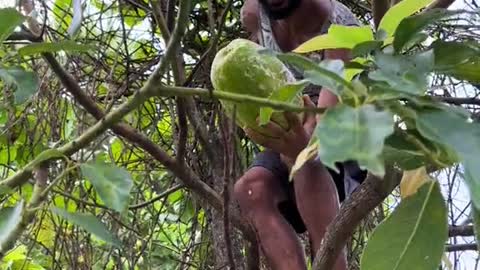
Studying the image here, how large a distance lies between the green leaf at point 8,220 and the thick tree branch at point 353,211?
0.40m

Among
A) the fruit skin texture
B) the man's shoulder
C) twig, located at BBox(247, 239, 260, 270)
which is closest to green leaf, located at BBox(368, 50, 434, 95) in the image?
the fruit skin texture

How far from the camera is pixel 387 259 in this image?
0.70 m

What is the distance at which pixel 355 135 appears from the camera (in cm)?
49

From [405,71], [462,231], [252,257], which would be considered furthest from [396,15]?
[462,231]

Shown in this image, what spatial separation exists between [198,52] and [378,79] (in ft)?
4.08

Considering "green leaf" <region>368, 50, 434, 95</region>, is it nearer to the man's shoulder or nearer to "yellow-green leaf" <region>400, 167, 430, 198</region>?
"yellow-green leaf" <region>400, 167, 430, 198</region>

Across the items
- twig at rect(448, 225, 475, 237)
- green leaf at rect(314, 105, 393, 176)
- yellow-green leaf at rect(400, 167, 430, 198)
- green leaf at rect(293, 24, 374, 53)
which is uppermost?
twig at rect(448, 225, 475, 237)

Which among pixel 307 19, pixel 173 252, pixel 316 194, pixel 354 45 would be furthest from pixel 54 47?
pixel 173 252

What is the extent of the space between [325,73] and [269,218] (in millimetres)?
776

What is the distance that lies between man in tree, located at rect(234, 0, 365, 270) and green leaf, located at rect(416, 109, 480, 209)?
0.47m

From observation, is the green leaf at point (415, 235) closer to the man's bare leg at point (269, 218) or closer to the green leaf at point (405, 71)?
the green leaf at point (405, 71)

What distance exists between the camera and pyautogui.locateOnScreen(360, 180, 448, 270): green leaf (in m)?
0.67

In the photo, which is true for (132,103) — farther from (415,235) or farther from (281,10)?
(281,10)

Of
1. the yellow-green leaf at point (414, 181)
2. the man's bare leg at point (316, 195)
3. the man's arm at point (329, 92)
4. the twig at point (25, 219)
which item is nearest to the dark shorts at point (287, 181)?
the man's bare leg at point (316, 195)
